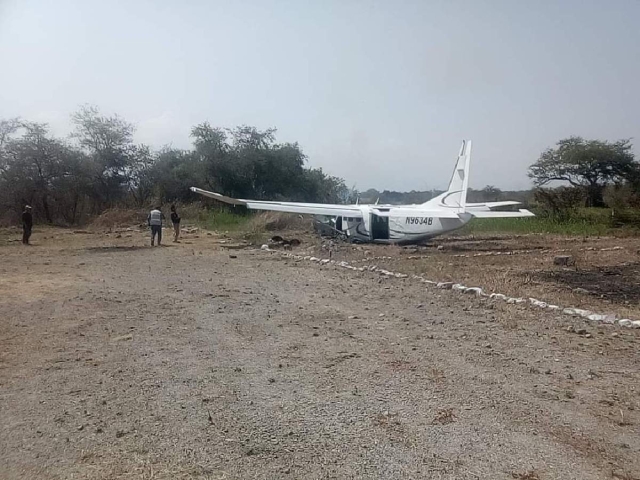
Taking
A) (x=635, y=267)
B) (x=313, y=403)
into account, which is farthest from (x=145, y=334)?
(x=635, y=267)

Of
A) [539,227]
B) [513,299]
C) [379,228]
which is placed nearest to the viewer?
[513,299]

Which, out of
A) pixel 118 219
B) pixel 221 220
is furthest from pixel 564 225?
pixel 118 219

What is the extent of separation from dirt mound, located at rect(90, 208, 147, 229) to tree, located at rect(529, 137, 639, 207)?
32.7 m

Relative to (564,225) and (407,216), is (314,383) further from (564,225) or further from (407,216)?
(564,225)

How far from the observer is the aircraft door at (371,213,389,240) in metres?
20.8

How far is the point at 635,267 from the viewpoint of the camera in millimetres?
13352

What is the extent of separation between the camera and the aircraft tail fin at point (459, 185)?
66.9 feet

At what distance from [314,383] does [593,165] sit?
46.2 meters

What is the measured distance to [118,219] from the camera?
31719 millimetres

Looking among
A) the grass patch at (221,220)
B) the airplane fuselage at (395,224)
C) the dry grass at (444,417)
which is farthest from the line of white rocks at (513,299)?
the grass patch at (221,220)

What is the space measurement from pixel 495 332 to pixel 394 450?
3.79m

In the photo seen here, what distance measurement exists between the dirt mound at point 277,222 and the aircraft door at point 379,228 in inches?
271

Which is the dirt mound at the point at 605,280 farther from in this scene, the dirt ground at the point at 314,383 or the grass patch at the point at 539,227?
the grass patch at the point at 539,227

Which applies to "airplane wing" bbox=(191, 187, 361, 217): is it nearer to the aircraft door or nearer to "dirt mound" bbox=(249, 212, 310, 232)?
the aircraft door
